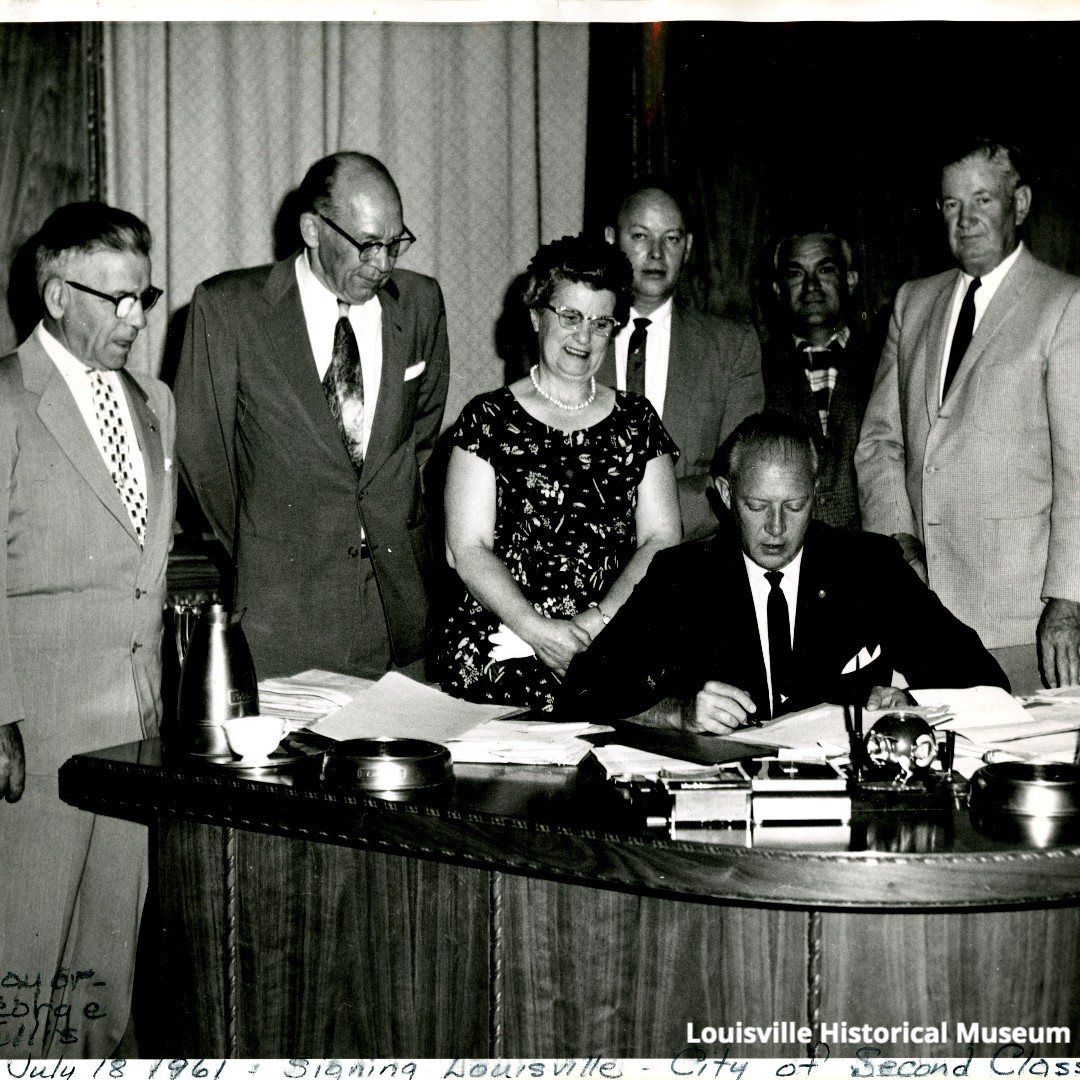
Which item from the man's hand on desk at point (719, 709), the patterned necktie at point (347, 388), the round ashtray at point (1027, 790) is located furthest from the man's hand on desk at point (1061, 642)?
the patterned necktie at point (347, 388)

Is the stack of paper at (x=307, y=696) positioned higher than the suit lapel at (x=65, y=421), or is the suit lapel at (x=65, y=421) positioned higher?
the suit lapel at (x=65, y=421)

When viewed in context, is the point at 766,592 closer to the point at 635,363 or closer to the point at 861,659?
the point at 861,659

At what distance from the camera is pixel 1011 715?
7.46ft

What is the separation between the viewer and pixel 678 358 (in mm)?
3572

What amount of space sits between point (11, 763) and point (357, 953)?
874 mm

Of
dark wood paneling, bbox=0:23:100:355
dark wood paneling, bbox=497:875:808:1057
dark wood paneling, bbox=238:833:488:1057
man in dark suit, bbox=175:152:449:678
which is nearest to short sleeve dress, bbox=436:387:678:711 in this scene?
man in dark suit, bbox=175:152:449:678

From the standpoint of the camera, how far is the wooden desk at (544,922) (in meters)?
1.70

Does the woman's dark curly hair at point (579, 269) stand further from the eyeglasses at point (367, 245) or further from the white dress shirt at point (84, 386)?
the white dress shirt at point (84, 386)

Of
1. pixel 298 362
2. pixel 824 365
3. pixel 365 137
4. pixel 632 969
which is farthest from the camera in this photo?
pixel 365 137

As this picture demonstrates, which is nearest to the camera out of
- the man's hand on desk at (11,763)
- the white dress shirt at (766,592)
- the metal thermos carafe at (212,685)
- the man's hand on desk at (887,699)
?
the metal thermos carafe at (212,685)

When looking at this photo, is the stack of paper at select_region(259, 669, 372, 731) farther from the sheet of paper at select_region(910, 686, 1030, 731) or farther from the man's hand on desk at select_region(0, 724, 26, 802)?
the sheet of paper at select_region(910, 686, 1030, 731)

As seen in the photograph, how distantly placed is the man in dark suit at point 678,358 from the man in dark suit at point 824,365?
220 mm

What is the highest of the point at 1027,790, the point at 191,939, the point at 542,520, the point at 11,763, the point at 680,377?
the point at 680,377

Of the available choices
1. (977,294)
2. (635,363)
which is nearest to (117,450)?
(635,363)
